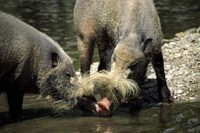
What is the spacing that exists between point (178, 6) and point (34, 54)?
62.7 ft

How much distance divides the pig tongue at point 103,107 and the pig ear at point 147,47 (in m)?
1.25

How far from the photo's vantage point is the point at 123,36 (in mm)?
10641

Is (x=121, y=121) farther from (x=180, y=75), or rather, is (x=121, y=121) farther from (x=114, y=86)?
(x=180, y=75)

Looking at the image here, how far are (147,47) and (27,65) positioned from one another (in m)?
2.30

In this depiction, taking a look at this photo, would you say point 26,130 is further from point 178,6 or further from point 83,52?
point 178,6

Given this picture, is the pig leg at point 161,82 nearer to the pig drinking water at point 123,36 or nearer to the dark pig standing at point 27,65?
the pig drinking water at point 123,36

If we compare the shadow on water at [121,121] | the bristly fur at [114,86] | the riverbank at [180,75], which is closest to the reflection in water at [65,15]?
the riverbank at [180,75]

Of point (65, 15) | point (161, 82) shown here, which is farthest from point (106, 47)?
point (65, 15)

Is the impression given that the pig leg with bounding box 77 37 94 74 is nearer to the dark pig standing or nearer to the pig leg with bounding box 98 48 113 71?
the pig leg with bounding box 98 48 113 71

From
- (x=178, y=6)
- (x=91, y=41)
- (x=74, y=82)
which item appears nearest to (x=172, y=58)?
(x=91, y=41)

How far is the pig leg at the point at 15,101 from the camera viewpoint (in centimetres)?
1065

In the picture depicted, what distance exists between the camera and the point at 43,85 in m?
11.0

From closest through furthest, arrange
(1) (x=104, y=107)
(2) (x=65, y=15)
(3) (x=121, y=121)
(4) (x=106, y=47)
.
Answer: (1) (x=104, y=107) → (3) (x=121, y=121) → (4) (x=106, y=47) → (2) (x=65, y=15)

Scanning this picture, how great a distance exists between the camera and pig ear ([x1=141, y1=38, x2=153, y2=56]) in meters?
10.5
